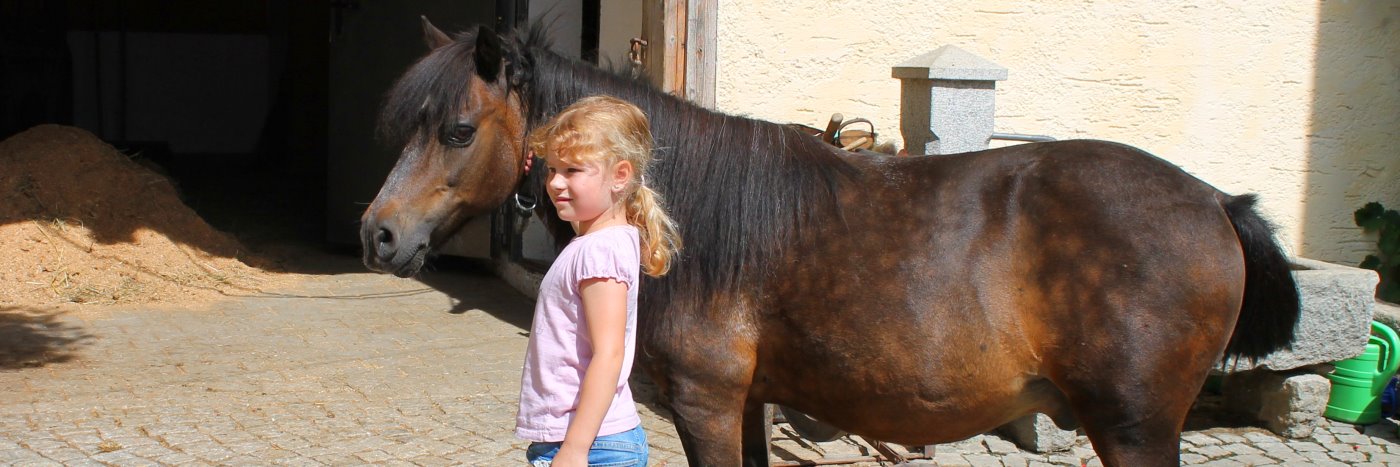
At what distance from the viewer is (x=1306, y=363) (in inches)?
217

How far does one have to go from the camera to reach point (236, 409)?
5242mm

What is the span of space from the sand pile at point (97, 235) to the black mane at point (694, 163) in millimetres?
5357

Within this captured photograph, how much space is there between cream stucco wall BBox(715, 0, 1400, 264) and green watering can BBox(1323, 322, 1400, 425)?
→ 42.8 inches

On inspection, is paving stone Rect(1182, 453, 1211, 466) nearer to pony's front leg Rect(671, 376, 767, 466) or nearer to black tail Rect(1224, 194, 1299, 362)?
black tail Rect(1224, 194, 1299, 362)

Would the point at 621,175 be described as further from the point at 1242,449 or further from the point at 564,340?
the point at 1242,449

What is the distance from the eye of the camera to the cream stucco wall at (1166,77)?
6117 mm

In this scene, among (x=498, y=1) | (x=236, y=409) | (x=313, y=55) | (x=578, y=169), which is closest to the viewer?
(x=578, y=169)

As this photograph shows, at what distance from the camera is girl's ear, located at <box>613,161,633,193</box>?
237 cm

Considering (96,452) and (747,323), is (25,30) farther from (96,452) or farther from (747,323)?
(747,323)

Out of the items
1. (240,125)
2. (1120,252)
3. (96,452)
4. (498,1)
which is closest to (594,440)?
(1120,252)

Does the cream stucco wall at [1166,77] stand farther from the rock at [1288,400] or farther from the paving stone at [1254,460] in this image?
the paving stone at [1254,460]

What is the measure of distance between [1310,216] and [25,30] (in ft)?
46.3

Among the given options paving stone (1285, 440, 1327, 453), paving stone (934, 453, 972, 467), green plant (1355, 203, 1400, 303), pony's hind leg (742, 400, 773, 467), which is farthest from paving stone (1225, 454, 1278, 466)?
pony's hind leg (742, 400, 773, 467)

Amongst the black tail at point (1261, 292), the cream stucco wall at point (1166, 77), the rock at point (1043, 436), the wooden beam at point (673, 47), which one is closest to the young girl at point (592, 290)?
the black tail at point (1261, 292)
